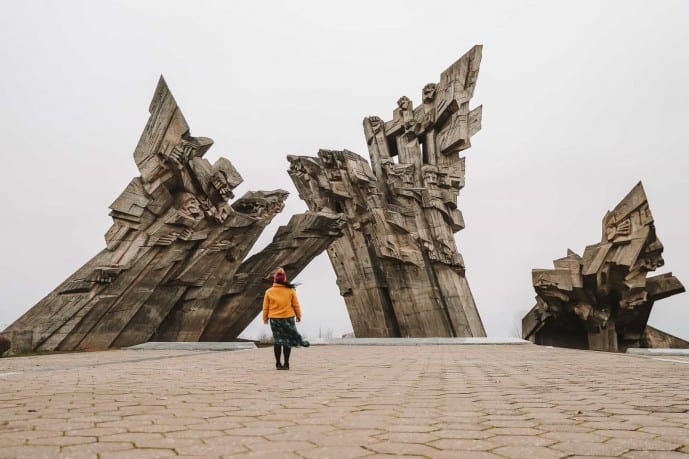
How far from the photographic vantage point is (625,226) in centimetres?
1788

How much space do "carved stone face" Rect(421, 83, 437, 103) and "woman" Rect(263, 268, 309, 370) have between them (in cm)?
1601

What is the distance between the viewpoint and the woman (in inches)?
252

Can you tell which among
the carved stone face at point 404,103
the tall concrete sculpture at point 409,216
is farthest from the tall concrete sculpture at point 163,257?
the carved stone face at point 404,103

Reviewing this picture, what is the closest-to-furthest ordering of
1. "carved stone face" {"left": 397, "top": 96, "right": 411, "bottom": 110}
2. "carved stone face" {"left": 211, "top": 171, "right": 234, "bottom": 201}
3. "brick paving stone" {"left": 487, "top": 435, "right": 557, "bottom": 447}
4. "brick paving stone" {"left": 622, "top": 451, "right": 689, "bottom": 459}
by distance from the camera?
"brick paving stone" {"left": 622, "top": 451, "right": 689, "bottom": 459}, "brick paving stone" {"left": 487, "top": 435, "right": 557, "bottom": 447}, "carved stone face" {"left": 211, "top": 171, "right": 234, "bottom": 201}, "carved stone face" {"left": 397, "top": 96, "right": 411, "bottom": 110}

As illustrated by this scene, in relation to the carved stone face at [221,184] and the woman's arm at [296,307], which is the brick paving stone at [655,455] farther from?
the carved stone face at [221,184]

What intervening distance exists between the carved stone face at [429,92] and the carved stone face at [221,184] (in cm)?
1003

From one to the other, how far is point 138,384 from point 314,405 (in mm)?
2104

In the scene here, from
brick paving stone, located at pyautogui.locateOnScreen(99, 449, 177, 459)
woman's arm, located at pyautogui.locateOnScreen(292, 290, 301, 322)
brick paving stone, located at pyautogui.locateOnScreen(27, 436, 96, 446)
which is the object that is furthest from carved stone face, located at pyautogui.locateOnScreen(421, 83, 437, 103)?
brick paving stone, located at pyautogui.locateOnScreen(99, 449, 177, 459)

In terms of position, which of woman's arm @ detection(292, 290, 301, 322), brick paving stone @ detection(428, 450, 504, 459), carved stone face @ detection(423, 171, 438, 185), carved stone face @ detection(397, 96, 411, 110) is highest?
carved stone face @ detection(397, 96, 411, 110)

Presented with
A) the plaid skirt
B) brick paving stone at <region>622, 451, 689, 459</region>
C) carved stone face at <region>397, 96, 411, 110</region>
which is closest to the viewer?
brick paving stone at <region>622, 451, 689, 459</region>

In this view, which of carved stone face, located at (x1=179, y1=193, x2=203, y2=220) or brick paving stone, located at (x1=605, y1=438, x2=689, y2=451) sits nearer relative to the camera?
brick paving stone, located at (x1=605, y1=438, x2=689, y2=451)

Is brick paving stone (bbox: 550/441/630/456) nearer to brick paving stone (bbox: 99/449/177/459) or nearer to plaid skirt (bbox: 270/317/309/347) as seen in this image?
brick paving stone (bbox: 99/449/177/459)

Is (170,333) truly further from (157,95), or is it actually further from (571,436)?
Result: (571,436)

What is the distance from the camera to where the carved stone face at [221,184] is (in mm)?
14086
